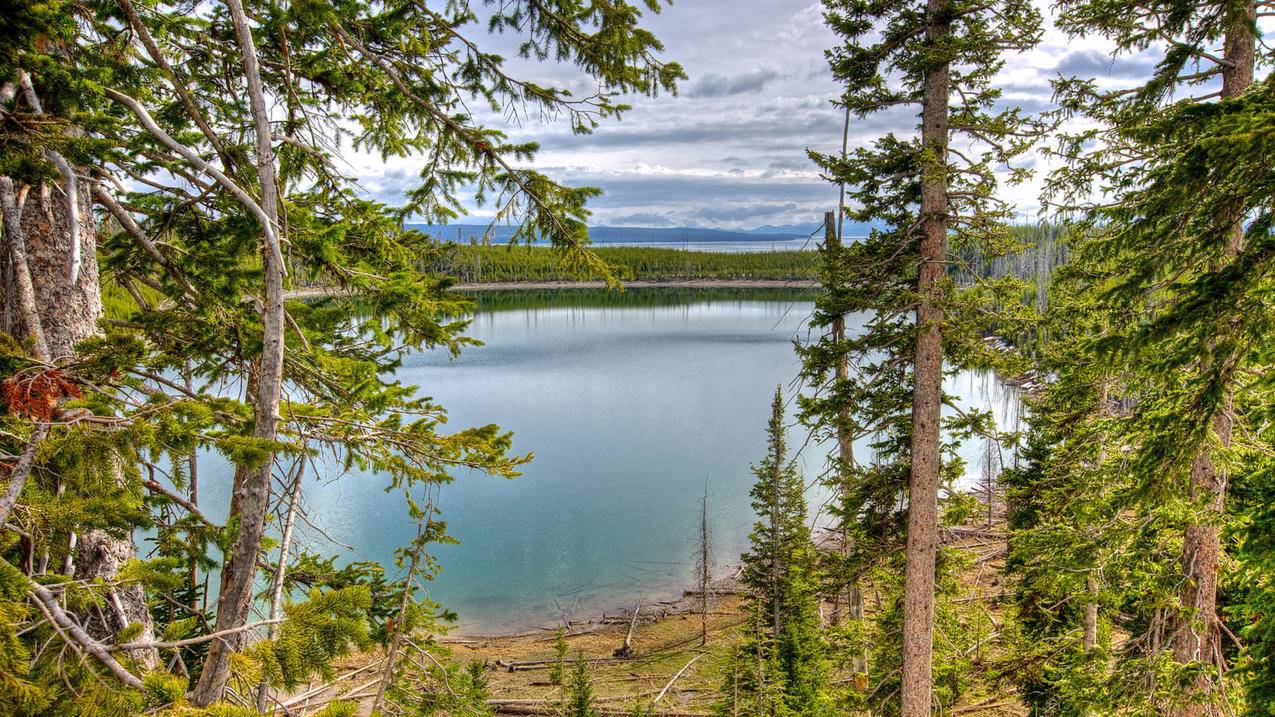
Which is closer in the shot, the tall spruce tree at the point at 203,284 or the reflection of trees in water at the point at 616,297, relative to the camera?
the tall spruce tree at the point at 203,284

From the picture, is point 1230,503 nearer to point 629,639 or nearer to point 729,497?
point 629,639

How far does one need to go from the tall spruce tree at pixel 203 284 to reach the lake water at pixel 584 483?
4.07 feet

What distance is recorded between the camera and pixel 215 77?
515 centimetres

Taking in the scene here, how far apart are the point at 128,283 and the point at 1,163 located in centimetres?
230

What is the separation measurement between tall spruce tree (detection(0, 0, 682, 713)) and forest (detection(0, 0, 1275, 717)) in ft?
0.07

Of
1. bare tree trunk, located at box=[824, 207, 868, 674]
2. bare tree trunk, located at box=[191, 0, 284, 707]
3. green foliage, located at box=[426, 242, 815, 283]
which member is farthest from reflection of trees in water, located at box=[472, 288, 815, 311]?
bare tree trunk, located at box=[191, 0, 284, 707]

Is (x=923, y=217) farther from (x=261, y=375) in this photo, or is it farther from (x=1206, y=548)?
(x=261, y=375)

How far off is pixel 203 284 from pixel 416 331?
5.60 ft

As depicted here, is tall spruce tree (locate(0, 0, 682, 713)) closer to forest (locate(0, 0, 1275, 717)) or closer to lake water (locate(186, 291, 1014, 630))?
forest (locate(0, 0, 1275, 717))

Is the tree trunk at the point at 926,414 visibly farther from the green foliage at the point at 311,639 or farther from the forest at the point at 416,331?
the green foliage at the point at 311,639

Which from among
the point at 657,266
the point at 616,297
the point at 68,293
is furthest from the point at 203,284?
the point at 657,266

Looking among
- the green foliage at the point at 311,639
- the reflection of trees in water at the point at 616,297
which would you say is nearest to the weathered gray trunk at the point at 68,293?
the green foliage at the point at 311,639

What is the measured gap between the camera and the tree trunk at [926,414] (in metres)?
7.18

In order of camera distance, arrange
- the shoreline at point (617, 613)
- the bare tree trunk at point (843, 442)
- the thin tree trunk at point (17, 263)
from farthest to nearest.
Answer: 1. the shoreline at point (617, 613)
2. the bare tree trunk at point (843, 442)
3. the thin tree trunk at point (17, 263)
